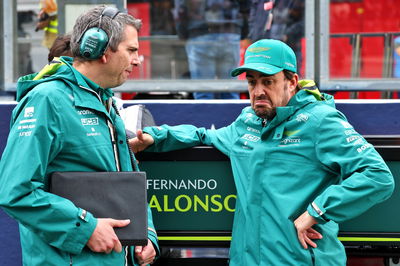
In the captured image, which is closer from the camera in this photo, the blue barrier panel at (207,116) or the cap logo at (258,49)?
the cap logo at (258,49)

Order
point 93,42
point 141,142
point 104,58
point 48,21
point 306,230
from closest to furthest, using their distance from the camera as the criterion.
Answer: point 93,42 → point 104,58 → point 306,230 → point 141,142 → point 48,21

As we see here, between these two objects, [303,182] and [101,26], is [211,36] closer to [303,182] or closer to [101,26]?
[303,182]

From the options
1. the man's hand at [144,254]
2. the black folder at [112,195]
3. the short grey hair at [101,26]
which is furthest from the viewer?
the man's hand at [144,254]

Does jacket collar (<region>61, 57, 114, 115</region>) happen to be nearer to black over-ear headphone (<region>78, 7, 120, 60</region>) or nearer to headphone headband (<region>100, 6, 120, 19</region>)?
black over-ear headphone (<region>78, 7, 120, 60</region>)

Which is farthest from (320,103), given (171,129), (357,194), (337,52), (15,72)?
(15,72)

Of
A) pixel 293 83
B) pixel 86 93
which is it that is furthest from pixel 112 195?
pixel 293 83

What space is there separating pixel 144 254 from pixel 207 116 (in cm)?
141

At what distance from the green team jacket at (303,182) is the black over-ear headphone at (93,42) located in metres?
0.90

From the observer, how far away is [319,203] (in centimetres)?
339

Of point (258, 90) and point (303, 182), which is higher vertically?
point (258, 90)

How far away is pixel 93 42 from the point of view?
3141mm

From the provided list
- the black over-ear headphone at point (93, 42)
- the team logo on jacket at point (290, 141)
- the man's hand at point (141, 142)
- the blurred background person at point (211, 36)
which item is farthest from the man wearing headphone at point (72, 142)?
the blurred background person at point (211, 36)

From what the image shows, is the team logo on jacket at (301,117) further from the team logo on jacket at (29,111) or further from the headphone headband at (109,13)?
the team logo on jacket at (29,111)

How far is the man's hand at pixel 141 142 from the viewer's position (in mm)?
3943
